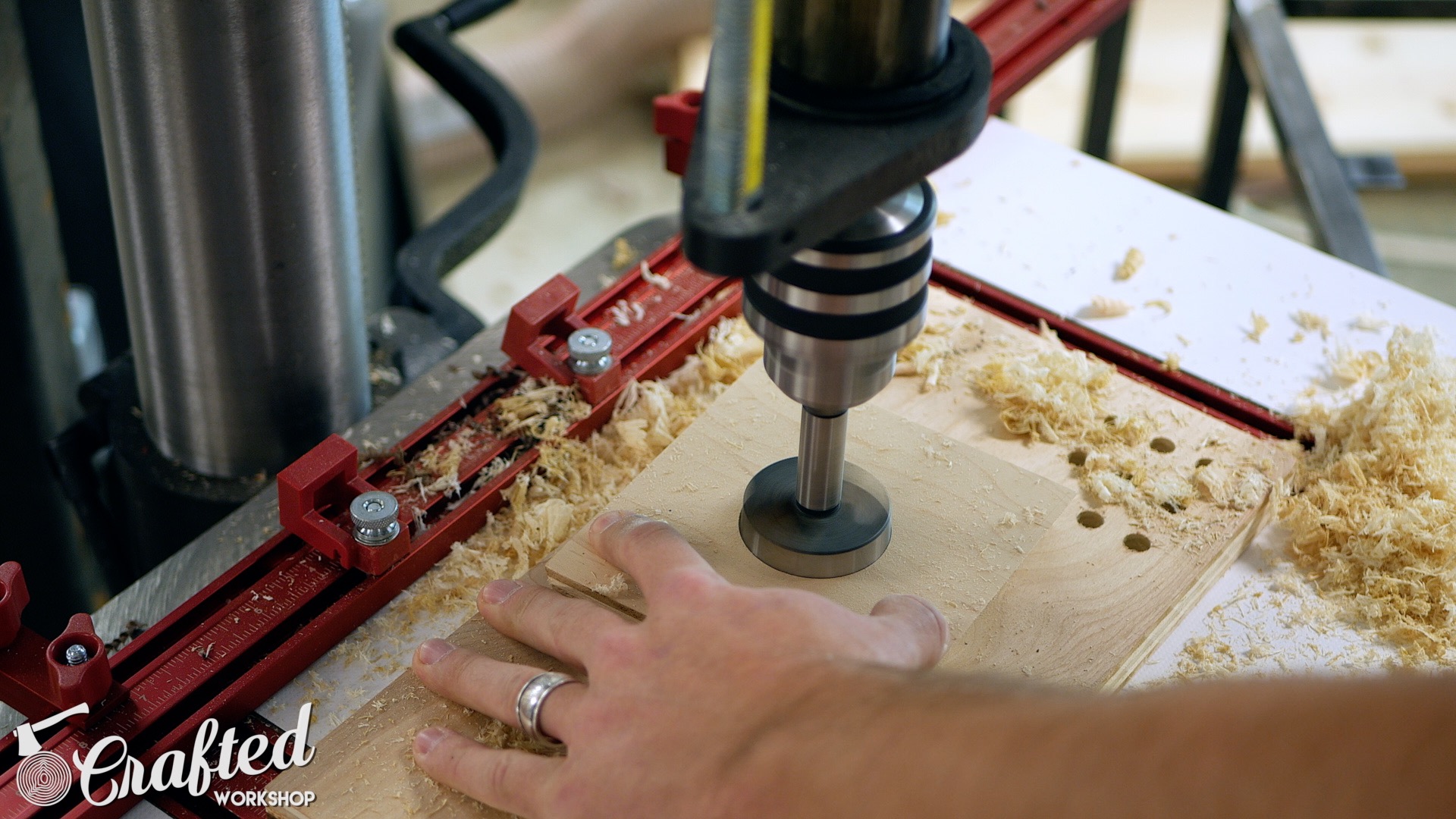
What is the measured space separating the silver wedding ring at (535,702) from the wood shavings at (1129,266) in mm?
795

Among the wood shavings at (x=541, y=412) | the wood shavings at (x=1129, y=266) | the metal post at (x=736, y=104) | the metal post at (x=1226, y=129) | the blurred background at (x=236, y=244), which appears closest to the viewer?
the metal post at (x=736, y=104)

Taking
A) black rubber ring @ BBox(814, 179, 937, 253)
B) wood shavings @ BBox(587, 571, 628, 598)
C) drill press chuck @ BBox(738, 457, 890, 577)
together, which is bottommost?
wood shavings @ BBox(587, 571, 628, 598)

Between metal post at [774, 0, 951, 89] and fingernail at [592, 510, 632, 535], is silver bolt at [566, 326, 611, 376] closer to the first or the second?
fingernail at [592, 510, 632, 535]

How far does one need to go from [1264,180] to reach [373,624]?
2831 millimetres

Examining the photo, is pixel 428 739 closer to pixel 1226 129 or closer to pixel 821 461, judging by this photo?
pixel 821 461

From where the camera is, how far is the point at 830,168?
27.3 inches

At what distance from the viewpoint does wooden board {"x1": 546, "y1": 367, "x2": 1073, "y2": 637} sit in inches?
37.4

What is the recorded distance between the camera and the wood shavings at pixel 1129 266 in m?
1.37

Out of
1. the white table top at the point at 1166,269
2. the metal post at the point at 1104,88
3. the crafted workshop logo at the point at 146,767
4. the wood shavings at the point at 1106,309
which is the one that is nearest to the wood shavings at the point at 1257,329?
the white table top at the point at 1166,269

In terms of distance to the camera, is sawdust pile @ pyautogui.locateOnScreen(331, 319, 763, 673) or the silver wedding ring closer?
the silver wedding ring

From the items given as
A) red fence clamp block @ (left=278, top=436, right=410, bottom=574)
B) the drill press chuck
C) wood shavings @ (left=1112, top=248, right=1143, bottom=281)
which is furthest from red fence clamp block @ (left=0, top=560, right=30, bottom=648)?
wood shavings @ (left=1112, top=248, right=1143, bottom=281)

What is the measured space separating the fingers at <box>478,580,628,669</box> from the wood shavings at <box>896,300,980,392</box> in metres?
0.42

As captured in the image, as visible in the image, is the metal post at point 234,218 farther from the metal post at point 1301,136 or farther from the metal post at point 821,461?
the metal post at point 1301,136

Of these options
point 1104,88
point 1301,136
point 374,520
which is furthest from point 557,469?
point 1104,88
